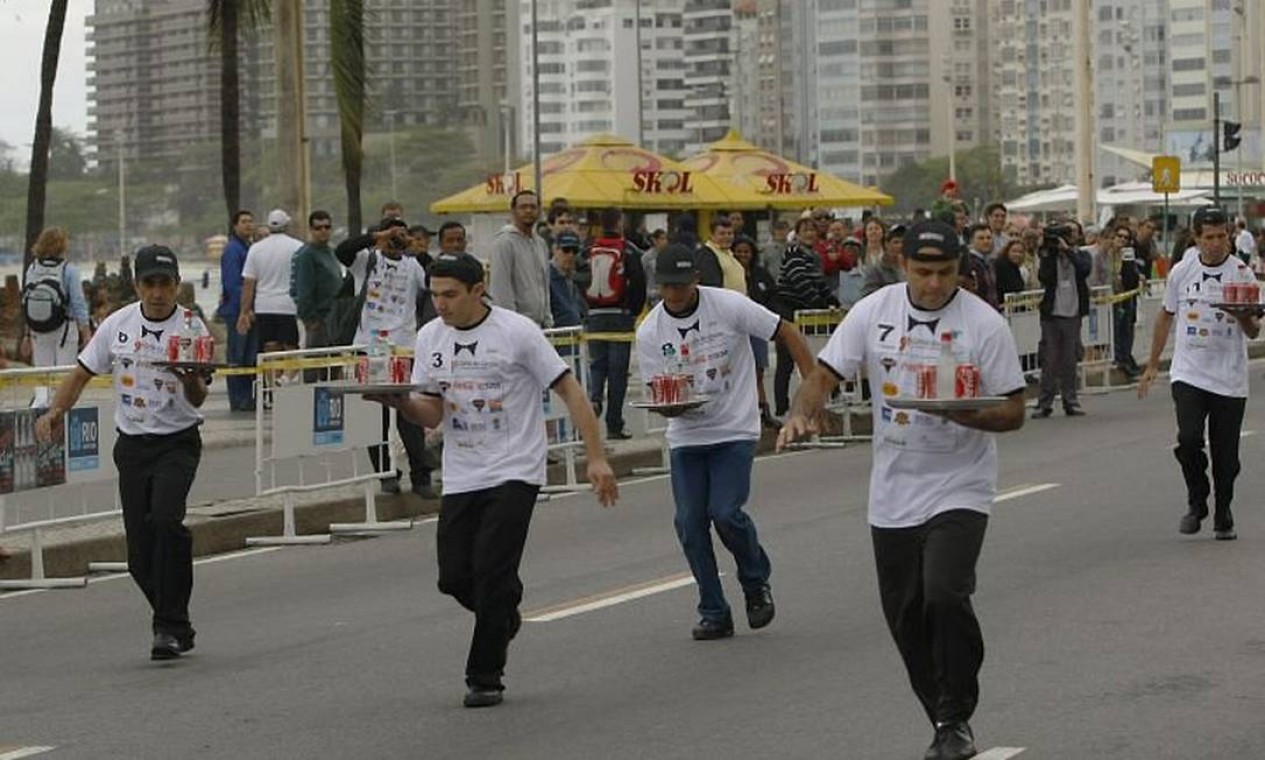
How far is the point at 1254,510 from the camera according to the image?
1698 cm

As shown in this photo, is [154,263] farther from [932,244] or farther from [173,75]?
[173,75]

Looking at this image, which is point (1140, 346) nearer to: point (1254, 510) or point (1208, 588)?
point (1254, 510)

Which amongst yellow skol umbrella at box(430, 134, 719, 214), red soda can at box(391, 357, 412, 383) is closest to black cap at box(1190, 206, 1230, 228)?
red soda can at box(391, 357, 412, 383)

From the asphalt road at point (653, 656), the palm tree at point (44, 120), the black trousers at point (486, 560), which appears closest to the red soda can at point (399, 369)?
the asphalt road at point (653, 656)

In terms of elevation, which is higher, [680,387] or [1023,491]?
[680,387]

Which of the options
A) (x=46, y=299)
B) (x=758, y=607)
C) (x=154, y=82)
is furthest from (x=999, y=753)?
(x=154, y=82)

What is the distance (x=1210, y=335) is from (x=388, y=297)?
583 centimetres

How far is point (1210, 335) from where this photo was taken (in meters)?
15.5

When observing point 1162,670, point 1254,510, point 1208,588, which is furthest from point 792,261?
point 1162,670

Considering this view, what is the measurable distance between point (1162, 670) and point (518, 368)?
2.87 metres

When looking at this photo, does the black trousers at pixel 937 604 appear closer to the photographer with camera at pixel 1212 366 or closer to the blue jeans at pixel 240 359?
the photographer with camera at pixel 1212 366

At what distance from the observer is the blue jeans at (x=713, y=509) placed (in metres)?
12.2

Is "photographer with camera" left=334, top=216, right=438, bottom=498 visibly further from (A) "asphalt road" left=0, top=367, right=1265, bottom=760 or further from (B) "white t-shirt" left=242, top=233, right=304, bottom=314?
(B) "white t-shirt" left=242, top=233, right=304, bottom=314

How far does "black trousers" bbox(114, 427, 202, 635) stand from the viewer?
12.1 metres
